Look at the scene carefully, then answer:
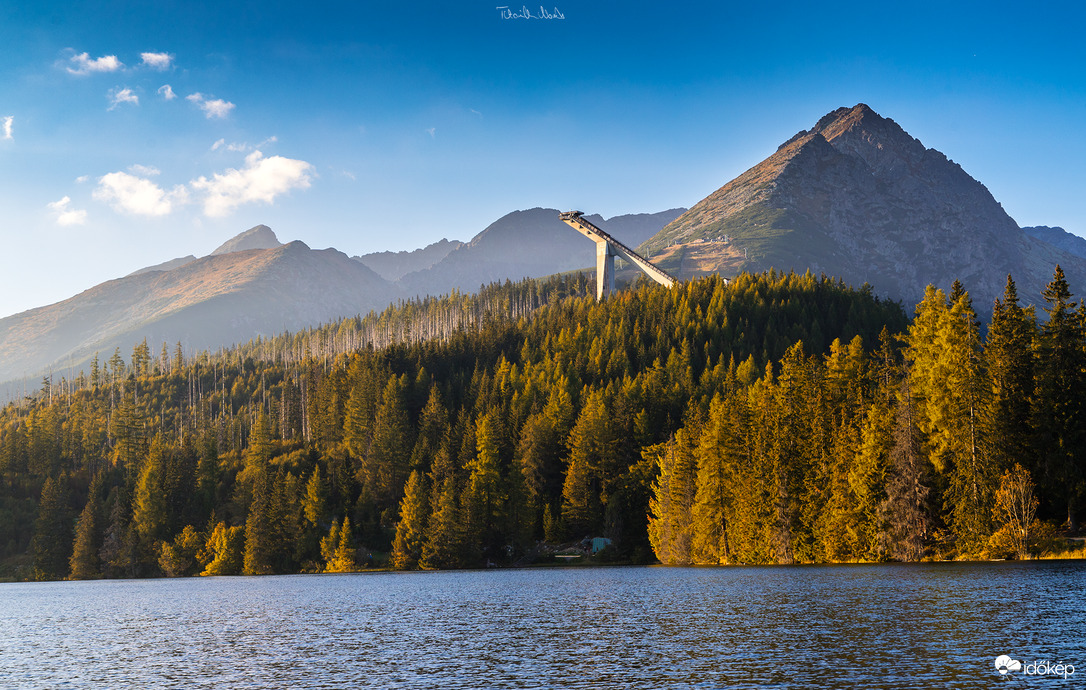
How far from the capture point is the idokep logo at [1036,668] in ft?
107

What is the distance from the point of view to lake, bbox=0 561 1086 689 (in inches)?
1452

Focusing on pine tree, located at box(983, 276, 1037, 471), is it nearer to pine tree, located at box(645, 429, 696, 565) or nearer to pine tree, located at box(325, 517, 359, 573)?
pine tree, located at box(645, 429, 696, 565)

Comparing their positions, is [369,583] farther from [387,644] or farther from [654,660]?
[654,660]

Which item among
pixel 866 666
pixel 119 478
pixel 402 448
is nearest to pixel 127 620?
pixel 866 666

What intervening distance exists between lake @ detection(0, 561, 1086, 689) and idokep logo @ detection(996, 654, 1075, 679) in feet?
0.64

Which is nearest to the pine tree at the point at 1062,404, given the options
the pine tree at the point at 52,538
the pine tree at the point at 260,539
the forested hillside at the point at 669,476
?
the forested hillside at the point at 669,476

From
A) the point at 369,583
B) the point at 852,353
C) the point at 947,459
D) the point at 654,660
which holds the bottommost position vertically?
the point at 369,583

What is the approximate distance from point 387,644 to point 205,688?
44.9ft

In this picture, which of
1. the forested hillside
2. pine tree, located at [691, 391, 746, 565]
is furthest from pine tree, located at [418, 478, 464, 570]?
pine tree, located at [691, 391, 746, 565]

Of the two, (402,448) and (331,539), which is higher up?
(402,448)

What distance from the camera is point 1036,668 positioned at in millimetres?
33250

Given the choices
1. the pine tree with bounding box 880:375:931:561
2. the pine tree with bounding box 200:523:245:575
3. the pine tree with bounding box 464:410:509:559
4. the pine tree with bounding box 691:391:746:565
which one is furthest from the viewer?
the pine tree with bounding box 200:523:245:575

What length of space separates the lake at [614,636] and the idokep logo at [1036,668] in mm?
194

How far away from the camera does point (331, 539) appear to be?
154625 millimetres
